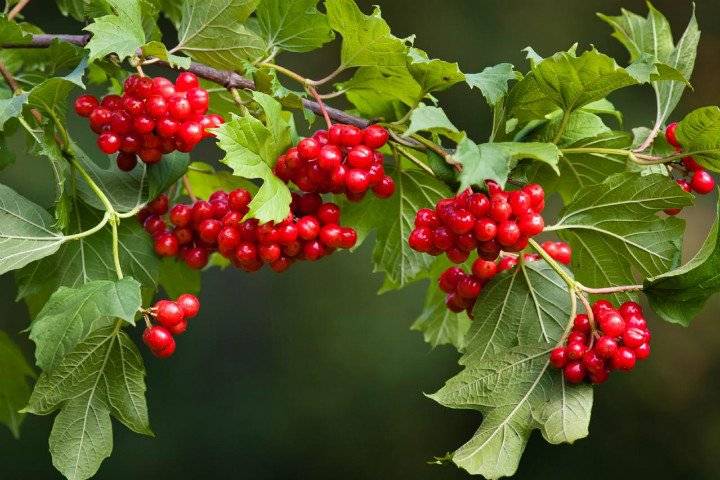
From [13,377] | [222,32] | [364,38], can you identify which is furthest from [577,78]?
[13,377]

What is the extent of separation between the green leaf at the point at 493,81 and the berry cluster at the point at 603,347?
0.57ft

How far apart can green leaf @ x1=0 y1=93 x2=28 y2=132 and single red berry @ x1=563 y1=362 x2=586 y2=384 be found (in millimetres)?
432

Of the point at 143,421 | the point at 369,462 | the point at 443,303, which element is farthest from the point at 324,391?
the point at 143,421

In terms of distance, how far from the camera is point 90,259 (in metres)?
0.82

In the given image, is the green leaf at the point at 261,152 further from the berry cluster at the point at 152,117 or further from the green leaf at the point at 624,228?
the green leaf at the point at 624,228

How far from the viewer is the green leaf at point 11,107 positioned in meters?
0.73

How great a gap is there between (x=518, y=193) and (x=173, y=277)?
39 centimetres

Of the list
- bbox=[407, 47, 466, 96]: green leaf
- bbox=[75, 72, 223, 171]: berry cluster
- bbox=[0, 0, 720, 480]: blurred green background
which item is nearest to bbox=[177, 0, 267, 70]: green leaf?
bbox=[75, 72, 223, 171]: berry cluster

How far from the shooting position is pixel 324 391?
271 cm

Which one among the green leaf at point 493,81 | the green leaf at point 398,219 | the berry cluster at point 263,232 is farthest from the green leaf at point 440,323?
the green leaf at point 493,81

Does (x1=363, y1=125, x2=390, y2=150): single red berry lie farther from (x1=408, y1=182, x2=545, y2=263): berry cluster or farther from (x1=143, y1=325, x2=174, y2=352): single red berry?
(x1=143, y1=325, x2=174, y2=352): single red berry

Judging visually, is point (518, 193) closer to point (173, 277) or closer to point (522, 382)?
point (522, 382)

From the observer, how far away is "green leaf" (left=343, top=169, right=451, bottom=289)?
2.71 feet

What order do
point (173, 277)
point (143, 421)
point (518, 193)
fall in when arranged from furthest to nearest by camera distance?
point (173, 277), point (143, 421), point (518, 193)
